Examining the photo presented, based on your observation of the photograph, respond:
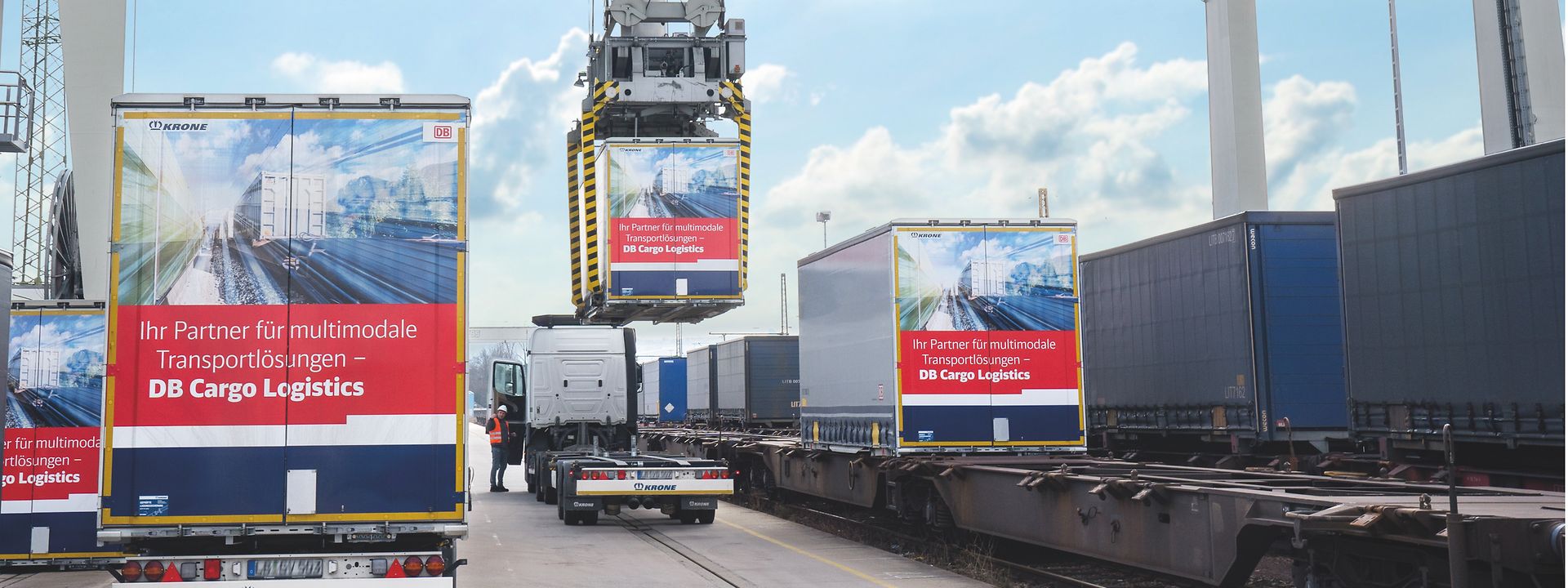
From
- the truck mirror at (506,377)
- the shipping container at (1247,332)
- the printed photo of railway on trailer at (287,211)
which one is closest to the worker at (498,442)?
the truck mirror at (506,377)

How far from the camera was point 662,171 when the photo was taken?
1761 cm

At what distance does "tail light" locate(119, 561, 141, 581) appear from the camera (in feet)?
23.1

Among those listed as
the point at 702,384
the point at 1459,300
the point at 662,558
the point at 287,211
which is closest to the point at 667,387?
the point at 702,384

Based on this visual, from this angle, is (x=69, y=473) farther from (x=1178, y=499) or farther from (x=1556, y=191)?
(x=1556, y=191)

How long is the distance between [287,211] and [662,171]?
1035 cm

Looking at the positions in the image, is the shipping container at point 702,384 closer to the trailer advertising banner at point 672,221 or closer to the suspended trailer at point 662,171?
the suspended trailer at point 662,171

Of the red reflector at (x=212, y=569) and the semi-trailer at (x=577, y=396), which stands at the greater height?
the semi-trailer at (x=577, y=396)

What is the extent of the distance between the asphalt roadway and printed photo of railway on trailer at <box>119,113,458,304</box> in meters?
4.62

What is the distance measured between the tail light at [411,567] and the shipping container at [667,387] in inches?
1418

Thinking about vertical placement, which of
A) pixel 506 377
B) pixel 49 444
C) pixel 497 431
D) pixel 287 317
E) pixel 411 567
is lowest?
pixel 411 567

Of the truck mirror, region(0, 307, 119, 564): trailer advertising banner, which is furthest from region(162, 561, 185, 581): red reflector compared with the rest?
the truck mirror

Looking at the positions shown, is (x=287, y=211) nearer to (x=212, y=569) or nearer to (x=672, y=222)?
(x=212, y=569)

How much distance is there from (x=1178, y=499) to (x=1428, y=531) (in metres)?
2.59

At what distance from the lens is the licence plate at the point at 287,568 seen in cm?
711
